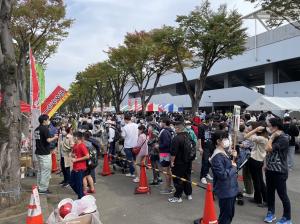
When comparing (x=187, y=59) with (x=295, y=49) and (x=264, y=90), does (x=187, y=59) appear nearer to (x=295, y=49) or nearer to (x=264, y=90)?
(x=295, y=49)

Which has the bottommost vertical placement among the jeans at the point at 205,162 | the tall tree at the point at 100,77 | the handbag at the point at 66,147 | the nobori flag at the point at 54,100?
the jeans at the point at 205,162

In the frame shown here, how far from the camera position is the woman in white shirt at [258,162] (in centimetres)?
763

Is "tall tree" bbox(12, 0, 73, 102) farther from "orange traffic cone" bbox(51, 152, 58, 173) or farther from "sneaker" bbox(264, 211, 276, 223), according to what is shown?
"sneaker" bbox(264, 211, 276, 223)

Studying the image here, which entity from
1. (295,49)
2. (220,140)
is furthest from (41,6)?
(295,49)

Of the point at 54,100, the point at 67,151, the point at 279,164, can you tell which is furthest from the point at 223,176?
the point at 54,100

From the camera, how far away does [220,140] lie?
531 centimetres

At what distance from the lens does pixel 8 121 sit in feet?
24.8

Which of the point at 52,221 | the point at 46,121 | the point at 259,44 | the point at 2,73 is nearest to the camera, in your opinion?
the point at 52,221

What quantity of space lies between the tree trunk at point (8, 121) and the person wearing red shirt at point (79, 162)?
3.85ft

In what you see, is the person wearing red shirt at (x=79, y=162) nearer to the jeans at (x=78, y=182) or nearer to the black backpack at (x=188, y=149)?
the jeans at (x=78, y=182)

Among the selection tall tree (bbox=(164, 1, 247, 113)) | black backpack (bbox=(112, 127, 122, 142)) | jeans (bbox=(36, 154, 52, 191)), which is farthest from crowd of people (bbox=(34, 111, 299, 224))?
tall tree (bbox=(164, 1, 247, 113))

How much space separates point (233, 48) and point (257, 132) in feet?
52.2

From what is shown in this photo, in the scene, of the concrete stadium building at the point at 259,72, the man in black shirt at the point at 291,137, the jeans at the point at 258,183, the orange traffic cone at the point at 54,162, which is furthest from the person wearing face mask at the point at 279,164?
the concrete stadium building at the point at 259,72

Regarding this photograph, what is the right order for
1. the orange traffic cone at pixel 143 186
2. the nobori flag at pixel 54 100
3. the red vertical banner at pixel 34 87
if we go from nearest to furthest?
the orange traffic cone at pixel 143 186 < the red vertical banner at pixel 34 87 < the nobori flag at pixel 54 100
